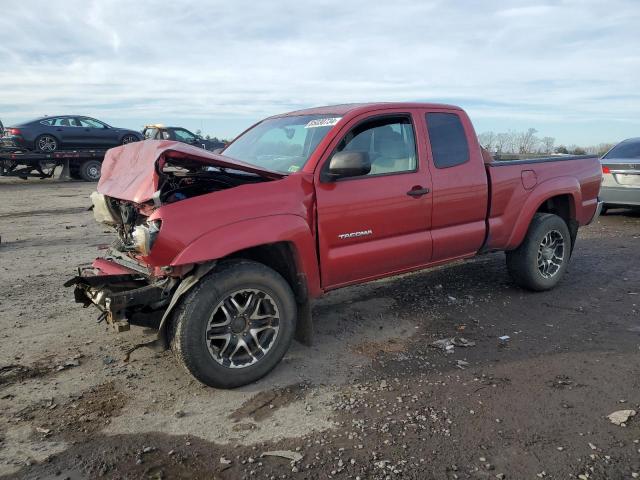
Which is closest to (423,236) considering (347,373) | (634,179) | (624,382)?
(347,373)

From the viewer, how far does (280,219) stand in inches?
143

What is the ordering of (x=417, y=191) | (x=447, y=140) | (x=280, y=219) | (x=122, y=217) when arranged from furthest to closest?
(x=447, y=140)
(x=417, y=191)
(x=122, y=217)
(x=280, y=219)

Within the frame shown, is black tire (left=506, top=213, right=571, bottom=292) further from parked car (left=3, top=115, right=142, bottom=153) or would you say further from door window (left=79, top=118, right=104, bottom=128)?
door window (left=79, top=118, right=104, bottom=128)

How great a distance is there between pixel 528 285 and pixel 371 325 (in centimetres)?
195

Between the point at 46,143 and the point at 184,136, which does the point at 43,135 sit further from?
the point at 184,136

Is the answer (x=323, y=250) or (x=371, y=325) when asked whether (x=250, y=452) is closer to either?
(x=323, y=250)

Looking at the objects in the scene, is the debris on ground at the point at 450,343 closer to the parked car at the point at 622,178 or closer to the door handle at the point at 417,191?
the door handle at the point at 417,191

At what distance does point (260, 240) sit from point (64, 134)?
16.7 m

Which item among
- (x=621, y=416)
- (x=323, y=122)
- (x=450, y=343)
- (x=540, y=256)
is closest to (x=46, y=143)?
(x=323, y=122)

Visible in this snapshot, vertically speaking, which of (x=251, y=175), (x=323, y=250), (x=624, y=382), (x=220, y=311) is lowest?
(x=624, y=382)

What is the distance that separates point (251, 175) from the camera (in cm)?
392

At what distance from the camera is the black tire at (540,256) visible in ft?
17.7

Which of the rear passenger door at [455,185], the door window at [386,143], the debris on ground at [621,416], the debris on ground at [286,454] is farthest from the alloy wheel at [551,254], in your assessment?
the debris on ground at [286,454]

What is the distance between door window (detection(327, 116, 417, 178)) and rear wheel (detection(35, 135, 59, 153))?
51.9 ft
